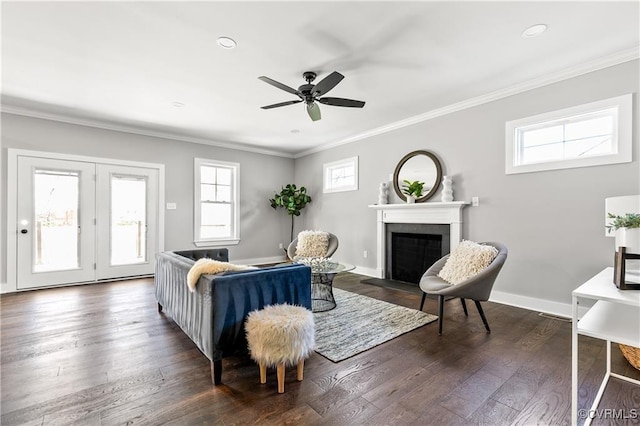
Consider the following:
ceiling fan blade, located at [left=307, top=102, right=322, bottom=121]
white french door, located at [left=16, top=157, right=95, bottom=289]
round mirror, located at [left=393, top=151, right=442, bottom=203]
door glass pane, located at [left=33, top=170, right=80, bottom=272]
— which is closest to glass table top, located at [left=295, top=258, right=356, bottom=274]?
ceiling fan blade, located at [left=307, top=102, right=322, bottom=121]

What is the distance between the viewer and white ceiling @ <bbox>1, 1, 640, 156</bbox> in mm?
2289

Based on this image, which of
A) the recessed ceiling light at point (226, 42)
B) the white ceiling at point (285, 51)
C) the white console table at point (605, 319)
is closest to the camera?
the white console table at point (605, 319)

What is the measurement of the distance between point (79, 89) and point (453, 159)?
5048mm

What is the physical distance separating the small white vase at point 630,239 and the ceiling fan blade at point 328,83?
2.28m

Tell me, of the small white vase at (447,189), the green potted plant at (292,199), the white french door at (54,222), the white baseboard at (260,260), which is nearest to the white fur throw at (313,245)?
the green potted plant at (292,199)

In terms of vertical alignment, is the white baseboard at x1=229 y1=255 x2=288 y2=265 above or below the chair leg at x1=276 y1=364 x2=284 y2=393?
below

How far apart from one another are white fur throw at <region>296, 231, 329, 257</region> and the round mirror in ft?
4.92

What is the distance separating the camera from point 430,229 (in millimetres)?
4496

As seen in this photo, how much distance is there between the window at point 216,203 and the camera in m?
6.03

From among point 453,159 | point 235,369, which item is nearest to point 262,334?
point 235,369

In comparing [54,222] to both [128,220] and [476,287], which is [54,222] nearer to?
[128,220]

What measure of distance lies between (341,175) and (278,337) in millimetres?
4693

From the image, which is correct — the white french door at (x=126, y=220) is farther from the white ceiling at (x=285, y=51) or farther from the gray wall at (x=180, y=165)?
the white ceiling at (x=285, y=51)

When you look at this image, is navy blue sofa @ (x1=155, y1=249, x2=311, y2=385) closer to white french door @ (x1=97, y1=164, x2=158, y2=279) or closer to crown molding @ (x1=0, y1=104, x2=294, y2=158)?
white french door @ (x1=97, y1=164, x2=158, y2=279)
